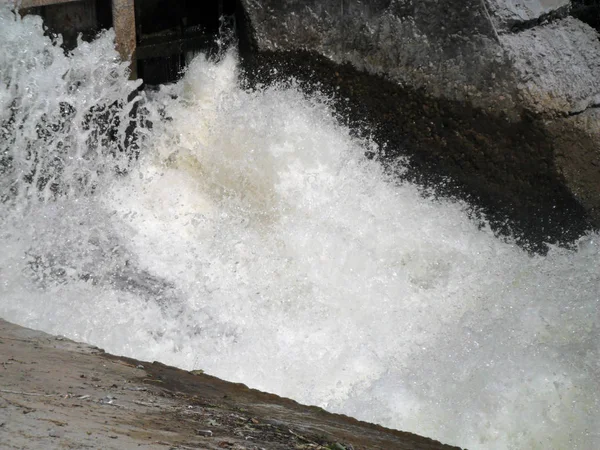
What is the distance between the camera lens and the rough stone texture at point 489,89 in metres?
4.25

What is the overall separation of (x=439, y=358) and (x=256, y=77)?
230 cm

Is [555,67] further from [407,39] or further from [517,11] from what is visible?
[407,39]

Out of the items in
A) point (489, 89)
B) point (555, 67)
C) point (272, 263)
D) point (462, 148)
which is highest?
point (555, 67)

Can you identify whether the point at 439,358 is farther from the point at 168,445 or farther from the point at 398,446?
the point at 168,445

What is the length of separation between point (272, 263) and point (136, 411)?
203 cm

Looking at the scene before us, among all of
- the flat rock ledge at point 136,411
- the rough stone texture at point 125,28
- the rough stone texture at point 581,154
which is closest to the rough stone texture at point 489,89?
the rough stone texture at point 581,154

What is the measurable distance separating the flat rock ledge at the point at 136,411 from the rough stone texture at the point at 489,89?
1867 millimetres

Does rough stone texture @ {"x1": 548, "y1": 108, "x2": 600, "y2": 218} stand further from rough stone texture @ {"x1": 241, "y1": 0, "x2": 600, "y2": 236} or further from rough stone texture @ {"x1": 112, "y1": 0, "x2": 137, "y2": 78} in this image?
rough stone texture @ {"x1": 112, "y1": 0, "x2": 137, "y2": 78}

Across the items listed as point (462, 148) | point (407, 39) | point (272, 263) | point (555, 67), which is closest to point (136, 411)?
point (272, 263)

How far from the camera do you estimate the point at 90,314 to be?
3.67 m

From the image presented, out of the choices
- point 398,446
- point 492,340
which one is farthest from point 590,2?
point 398,446

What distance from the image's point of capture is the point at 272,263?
4.30 metres

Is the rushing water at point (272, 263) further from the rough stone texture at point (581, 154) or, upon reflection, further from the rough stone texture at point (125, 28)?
the rough stone texture at point (581, 154)

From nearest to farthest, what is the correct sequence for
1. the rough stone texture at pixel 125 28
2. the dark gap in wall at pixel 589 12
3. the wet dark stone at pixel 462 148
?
the wet dark stone at pixel 462 148, the rough stone texture at pixel 125 28, the dark gap in wall at pixel 589 12
